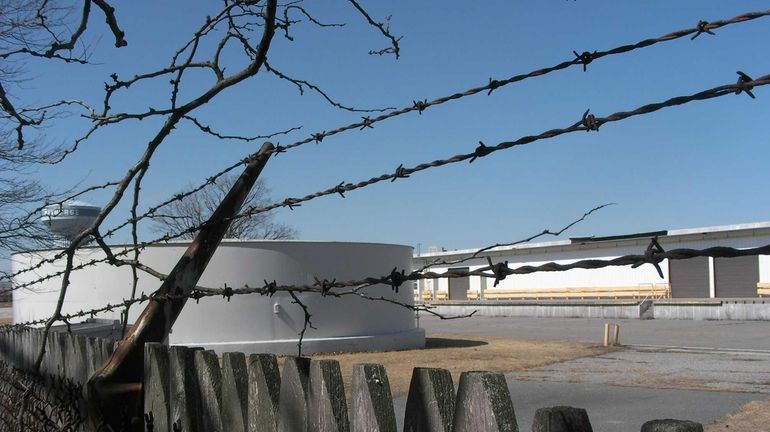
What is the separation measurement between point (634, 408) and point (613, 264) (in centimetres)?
1052

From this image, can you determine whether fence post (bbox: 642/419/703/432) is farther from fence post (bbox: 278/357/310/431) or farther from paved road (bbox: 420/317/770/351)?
paved road (bbox: 420/317/770/351)

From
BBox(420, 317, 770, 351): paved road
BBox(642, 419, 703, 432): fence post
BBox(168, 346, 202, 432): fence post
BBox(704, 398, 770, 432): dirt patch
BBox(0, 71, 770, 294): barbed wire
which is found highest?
BBox(0, 71, 770, 294): barbed wire

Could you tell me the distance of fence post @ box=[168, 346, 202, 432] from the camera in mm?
2334

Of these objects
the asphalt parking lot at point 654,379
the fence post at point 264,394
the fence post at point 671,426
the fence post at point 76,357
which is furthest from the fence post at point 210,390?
the asphalt parking lot at point 654,379

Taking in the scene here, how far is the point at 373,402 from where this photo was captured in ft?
5.53

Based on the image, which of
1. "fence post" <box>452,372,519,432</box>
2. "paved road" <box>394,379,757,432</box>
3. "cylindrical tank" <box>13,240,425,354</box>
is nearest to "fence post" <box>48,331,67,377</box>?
"fence post" <box>452,372,519,432</box>

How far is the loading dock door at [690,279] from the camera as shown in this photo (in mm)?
42469

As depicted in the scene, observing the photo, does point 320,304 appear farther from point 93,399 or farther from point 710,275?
point 710,275

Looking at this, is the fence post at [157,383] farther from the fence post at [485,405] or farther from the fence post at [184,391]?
the fence post at [485,405]

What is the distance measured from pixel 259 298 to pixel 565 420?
19.1 meters

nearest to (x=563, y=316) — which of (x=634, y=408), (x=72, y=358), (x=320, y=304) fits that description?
(x=320, y=304)

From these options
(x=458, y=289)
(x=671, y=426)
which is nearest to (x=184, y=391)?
(x=671, y=426)

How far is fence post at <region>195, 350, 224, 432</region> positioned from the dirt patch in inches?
333

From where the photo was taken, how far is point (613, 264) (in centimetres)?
134
